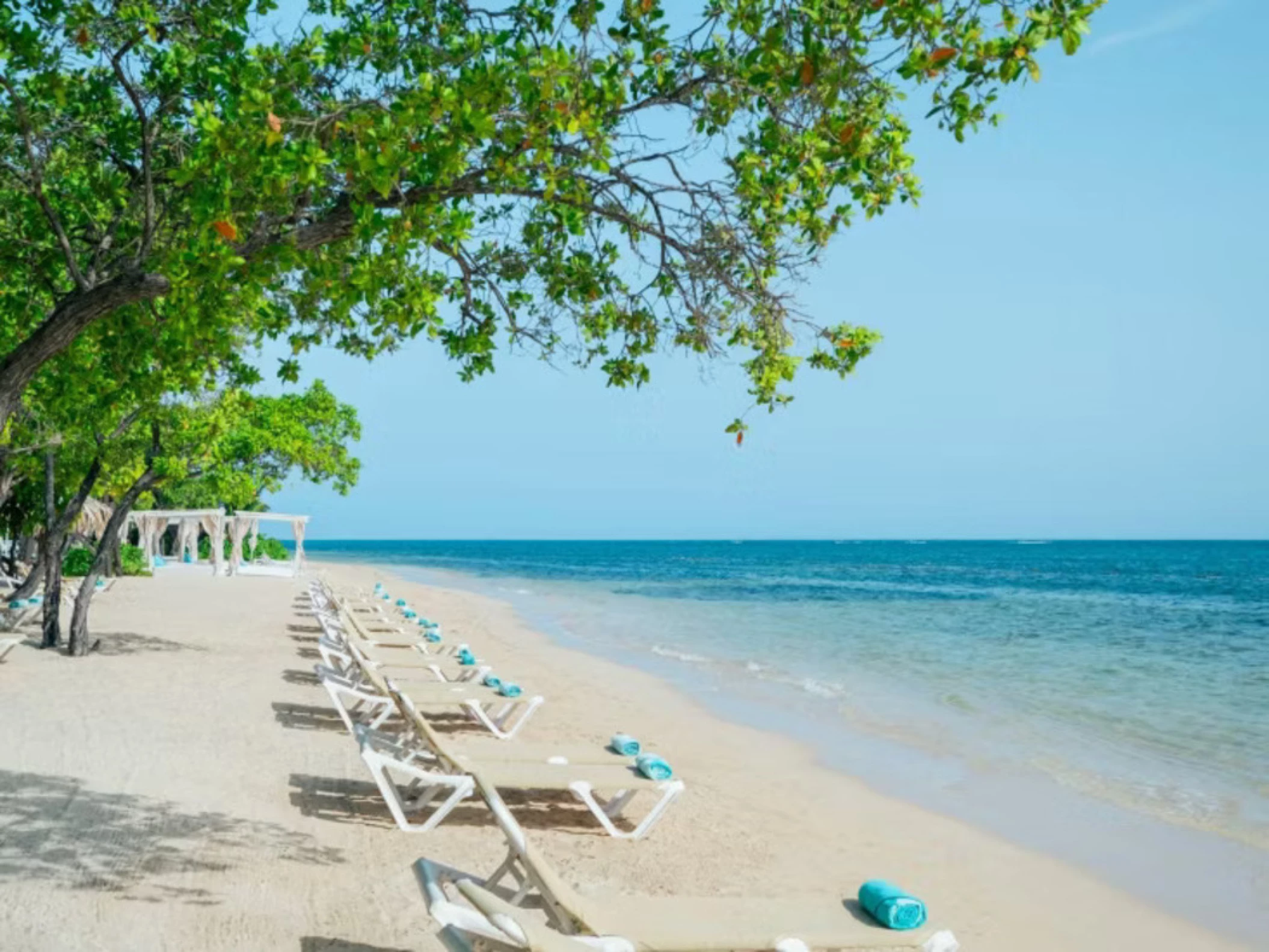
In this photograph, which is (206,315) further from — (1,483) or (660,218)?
(1,483)

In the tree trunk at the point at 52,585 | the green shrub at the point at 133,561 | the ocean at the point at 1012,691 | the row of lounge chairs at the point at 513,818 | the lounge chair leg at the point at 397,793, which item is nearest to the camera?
the row of lounge chairs at the point at 513,818

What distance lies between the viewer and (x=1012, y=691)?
16.2 m

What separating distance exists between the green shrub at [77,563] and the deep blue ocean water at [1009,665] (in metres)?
12.8

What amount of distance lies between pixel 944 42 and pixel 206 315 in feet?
9.42

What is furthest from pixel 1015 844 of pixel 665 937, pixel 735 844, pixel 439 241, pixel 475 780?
pixel 439 241

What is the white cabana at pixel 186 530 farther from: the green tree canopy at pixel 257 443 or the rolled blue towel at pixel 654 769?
the rolled blue towel at pixel 654 769

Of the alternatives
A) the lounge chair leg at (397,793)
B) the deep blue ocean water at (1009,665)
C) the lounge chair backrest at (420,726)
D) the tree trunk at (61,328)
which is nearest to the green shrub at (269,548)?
the deep blue ocean water at (1009,665)

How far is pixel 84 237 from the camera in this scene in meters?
6.97

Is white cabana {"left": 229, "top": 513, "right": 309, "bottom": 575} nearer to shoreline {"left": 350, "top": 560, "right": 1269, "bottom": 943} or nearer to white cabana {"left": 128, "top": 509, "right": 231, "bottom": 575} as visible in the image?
white cabana {"left": 128, "top": 509, "right": 231, "bottom": 575}

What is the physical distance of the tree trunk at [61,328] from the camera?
4.38m

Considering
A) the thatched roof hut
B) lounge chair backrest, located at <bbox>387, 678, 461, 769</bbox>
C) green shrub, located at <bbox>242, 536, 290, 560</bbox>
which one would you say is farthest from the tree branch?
green shrub, located at <bbox>242, 536, 290, 560</bbox>

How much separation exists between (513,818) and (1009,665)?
15.5 metres

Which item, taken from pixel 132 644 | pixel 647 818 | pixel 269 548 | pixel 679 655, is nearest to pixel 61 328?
pixel 647 818

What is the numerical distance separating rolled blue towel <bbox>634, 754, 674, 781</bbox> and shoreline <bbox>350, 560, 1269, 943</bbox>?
8.50 ft
